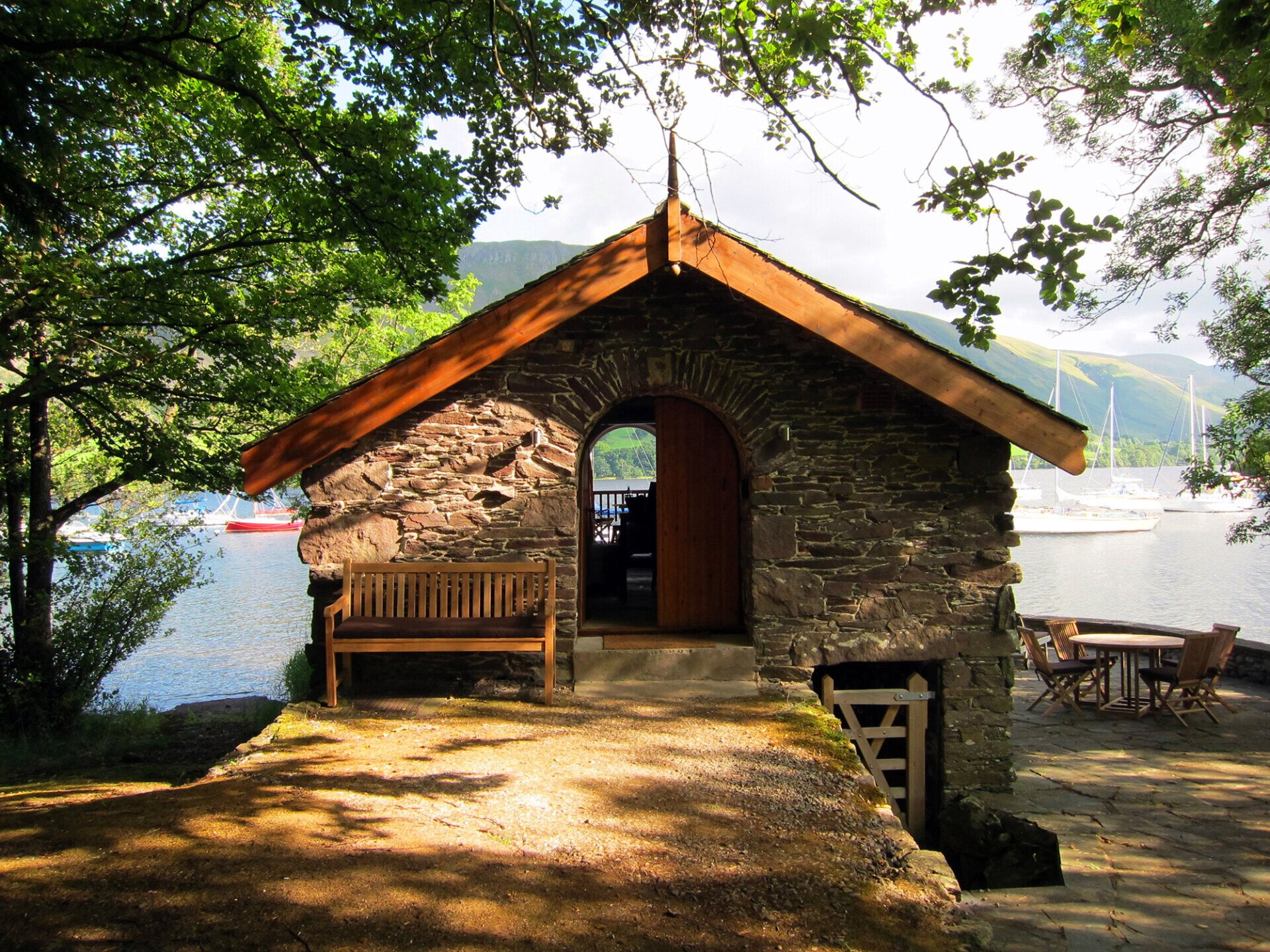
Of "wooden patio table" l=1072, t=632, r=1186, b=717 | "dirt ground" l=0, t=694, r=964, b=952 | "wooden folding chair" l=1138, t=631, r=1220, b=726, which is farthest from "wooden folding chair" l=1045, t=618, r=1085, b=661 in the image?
"dirt ground" l=0, t=694, r=964, b=952

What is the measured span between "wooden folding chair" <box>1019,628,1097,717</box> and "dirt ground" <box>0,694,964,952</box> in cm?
632

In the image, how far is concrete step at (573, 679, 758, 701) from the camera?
628 cm

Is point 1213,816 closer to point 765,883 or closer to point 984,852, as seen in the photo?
point 984,852

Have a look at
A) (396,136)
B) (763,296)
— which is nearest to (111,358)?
(396,136)

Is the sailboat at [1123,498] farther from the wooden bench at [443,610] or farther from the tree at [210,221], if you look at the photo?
the wooden bench at [443,610]

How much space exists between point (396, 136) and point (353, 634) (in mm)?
5100

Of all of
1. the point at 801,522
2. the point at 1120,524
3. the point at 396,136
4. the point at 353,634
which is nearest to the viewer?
the point at 353,634

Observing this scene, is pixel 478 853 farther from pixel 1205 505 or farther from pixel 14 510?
pixel 1205 505

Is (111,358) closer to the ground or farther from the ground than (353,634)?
farther from the ground

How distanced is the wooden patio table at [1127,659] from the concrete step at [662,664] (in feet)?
17.9

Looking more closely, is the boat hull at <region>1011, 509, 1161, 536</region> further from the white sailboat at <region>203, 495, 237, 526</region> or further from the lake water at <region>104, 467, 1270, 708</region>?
the white sailboat at <region>203, 495, 237, 526</region>

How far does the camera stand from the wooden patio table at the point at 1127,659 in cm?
953

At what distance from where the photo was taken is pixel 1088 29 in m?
9.91

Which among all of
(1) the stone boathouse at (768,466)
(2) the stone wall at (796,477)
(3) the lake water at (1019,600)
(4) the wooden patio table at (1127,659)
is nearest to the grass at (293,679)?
(3) the lake water at (1019,600)
